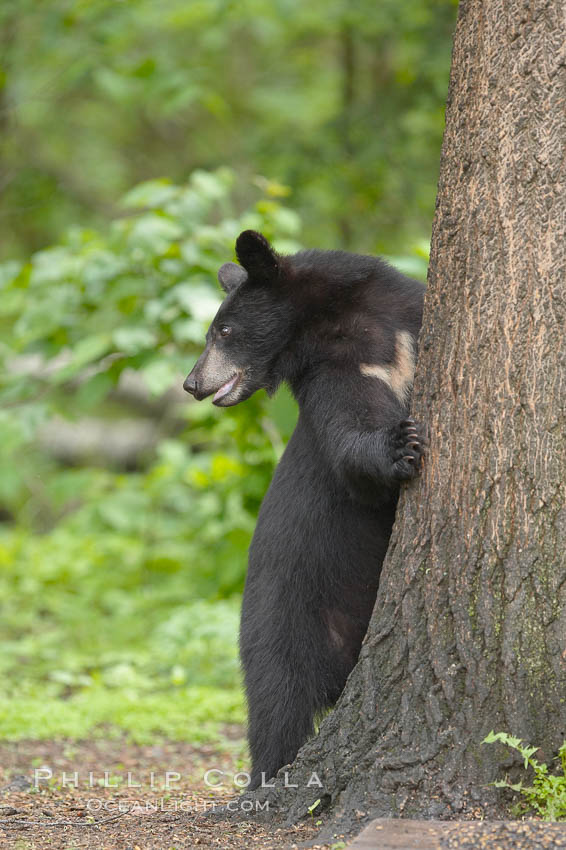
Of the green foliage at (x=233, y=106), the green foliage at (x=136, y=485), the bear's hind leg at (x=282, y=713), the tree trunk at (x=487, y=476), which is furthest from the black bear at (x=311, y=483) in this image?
the green foliage at (x=233, y=106)

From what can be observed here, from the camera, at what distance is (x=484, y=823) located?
2340 millimetres

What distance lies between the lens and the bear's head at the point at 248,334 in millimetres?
3725

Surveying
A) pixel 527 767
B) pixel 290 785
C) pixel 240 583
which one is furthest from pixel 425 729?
pixel 240 583

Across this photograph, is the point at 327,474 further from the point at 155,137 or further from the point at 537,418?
the point at 155,137

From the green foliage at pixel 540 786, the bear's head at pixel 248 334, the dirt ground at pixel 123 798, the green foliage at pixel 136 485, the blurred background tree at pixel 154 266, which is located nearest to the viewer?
the green foliage at pixel 540 786

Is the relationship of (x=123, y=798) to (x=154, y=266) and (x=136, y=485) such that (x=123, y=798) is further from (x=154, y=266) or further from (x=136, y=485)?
(x=136, y=485)

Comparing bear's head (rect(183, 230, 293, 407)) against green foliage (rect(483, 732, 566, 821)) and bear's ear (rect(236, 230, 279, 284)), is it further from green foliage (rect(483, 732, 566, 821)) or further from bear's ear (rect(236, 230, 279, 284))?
green foliage (rect(483, 732, 566, 821))

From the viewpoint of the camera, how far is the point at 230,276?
429 cm

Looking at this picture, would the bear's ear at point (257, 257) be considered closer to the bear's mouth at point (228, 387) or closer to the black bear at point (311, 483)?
the black bear at point (311, 483)

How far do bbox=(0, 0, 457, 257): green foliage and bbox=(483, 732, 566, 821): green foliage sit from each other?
12.8 ft

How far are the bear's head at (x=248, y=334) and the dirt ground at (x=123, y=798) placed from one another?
5.15 feet

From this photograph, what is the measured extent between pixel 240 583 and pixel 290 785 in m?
3.64

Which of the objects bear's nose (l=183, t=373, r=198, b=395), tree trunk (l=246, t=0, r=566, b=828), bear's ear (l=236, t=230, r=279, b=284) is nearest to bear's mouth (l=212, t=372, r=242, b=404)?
bear's nose (l=183, t=373, r=198, b=395)

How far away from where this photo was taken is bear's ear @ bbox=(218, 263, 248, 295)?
13.9ft
